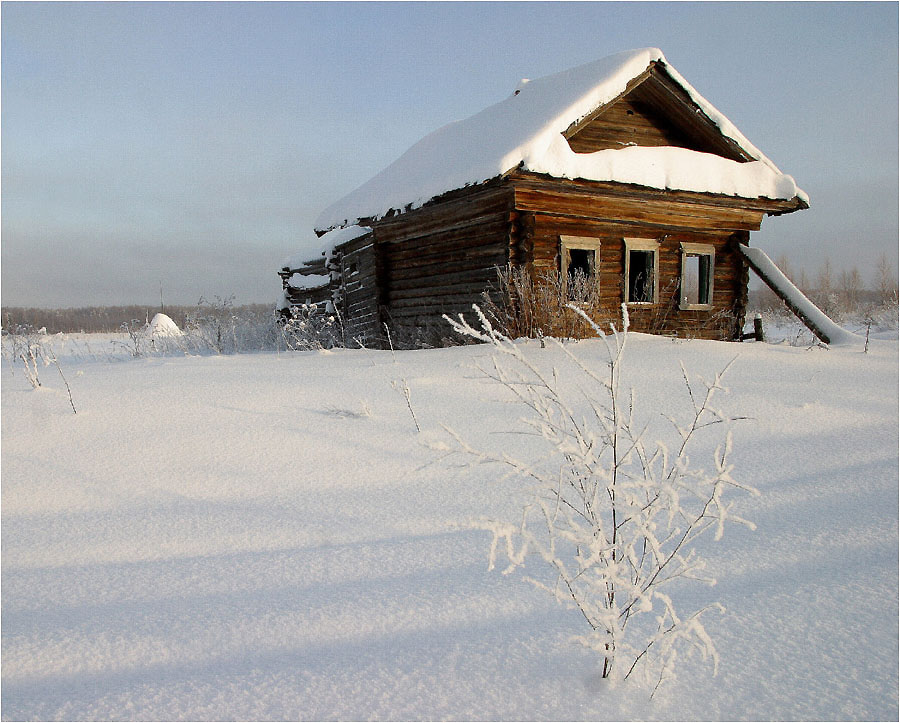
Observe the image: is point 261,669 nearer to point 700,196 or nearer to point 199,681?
point 199,681

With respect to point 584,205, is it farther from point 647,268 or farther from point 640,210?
point 647,268

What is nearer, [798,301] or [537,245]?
[537,245]

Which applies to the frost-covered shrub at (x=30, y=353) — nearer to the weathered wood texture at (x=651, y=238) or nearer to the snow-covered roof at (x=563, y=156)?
the snow-covered roof at (x=563, y=156)

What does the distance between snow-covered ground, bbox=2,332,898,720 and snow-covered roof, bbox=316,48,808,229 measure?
4709 mm

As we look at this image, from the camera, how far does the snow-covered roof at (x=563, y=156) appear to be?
25.0 ft

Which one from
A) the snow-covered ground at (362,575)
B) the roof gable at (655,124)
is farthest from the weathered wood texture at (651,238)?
the snow-covered ground at (362,575)

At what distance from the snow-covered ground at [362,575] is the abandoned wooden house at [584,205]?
14.1 feet

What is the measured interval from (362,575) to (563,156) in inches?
275

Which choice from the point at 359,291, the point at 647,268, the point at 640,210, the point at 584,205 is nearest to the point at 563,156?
the point at 584,205

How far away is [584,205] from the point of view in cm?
889

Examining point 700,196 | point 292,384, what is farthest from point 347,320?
point 292,384

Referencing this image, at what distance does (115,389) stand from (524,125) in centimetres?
667

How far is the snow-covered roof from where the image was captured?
7633 mm

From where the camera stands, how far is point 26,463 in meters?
3.13
